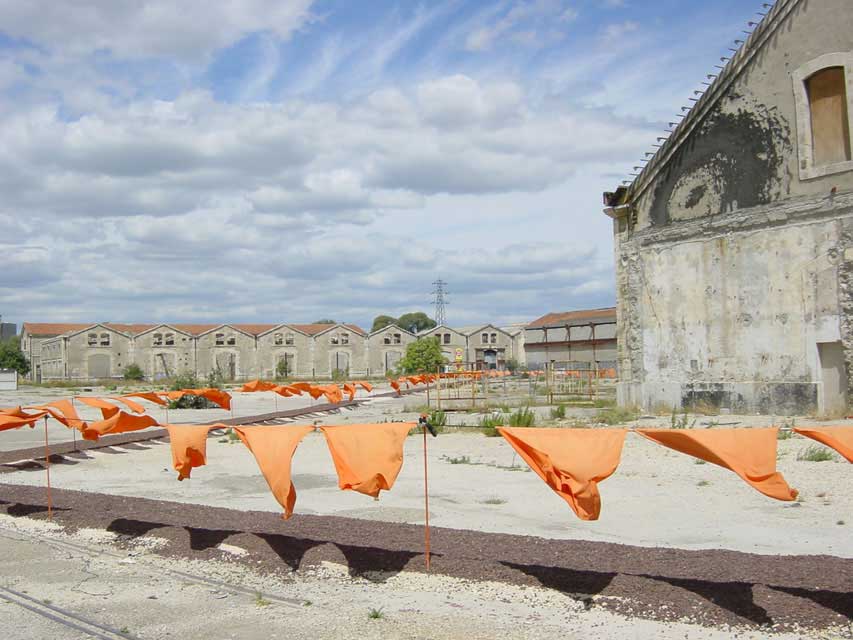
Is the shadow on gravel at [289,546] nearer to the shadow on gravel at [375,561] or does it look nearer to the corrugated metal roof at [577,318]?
the shadow on gravel at [375,561]

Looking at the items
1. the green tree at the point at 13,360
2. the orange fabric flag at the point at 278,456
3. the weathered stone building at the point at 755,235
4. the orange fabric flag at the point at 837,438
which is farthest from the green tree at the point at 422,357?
the orange fabric flag at the point at 837,438

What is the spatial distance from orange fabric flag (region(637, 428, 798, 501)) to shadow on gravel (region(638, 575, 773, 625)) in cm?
93

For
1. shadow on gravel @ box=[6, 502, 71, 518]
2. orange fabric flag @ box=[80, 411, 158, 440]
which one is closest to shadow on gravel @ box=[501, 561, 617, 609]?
orange fabric flag @ box=[80, 411, 158, 440]

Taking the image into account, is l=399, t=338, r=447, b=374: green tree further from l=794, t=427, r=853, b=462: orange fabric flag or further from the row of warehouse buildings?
l=794, t=427, r=853, b=462: orange fabric flag

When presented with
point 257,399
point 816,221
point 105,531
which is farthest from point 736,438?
point 257,399

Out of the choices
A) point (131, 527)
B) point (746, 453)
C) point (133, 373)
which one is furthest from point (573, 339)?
point (746, 453)

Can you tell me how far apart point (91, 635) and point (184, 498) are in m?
6.70

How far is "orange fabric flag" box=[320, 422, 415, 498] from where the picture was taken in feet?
24.8

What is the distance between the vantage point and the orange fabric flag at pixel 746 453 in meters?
6.15

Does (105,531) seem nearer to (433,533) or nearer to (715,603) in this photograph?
(433,533)

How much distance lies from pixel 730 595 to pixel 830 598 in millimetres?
744

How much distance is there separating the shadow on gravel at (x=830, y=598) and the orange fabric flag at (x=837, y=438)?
1.19 m

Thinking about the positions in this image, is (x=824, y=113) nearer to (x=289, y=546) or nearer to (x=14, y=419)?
(x=289, y=546)

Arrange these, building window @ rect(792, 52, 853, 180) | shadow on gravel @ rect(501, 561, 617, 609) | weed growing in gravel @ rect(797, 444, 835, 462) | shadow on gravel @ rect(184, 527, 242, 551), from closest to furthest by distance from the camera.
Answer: shadow on gravel @ rect(501, 561, 617, 609) < shadow on gravel @ rect(184, 527, 242, 551) < weed growing in gravel @ rect(797, 444, 835, 462) < building window @ rect(792, 52, 853, 180)
